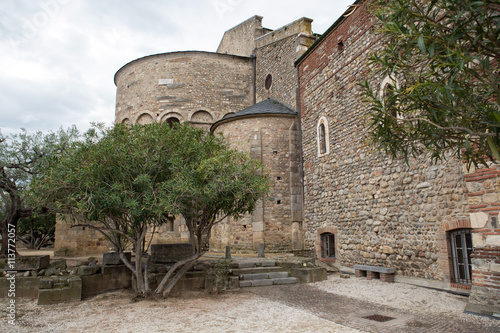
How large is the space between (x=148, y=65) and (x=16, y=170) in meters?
11.4

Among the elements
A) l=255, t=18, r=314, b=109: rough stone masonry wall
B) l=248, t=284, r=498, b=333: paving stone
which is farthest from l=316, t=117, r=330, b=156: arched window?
l=248, t=284, r=498, b=333: paving stone

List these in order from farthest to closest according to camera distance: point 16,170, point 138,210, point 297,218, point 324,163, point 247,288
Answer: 1. point 297,218
2. point 324,163
3. point 16,170
4. point 247,288
5. point 138,210

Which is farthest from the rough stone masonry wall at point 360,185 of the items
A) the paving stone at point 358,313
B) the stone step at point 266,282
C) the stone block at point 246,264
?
the stone block at point 246,264

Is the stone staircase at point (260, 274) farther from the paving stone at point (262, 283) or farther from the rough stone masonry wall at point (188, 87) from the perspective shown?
the rough stone masonry wall at point (188, 87)

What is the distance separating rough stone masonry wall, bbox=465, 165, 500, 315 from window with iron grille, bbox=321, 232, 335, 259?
21.2 ft

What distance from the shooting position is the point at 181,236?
18.9 meters

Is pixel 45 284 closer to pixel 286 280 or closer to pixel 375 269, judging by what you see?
pixel 286 280

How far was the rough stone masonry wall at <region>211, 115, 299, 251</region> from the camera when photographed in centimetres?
1484

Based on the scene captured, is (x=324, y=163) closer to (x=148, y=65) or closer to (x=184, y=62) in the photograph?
(x=184, y=62)

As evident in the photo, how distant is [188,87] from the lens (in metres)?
20.5

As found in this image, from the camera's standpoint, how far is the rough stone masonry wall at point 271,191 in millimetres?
14836

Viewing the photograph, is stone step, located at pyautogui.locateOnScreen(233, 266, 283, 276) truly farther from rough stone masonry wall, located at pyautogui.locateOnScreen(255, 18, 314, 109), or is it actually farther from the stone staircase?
rough stone masonry wall, located at pyautogui.locateOnScreen(255, 18, 314, 109)

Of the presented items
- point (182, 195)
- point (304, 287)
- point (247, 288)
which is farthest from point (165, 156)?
point (304, 287)

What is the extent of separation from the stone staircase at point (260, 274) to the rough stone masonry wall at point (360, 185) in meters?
2.50
